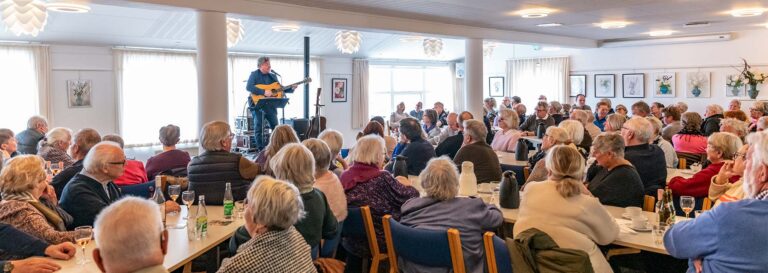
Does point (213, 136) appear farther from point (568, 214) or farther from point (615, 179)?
point (615, 179)

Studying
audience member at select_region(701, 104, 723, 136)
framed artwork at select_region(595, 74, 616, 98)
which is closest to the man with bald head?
audience member at select_region(701, 104, 723, 136)

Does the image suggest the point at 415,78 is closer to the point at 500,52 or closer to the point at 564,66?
the point at 500,52

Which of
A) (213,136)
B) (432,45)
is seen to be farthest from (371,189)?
(432,45)

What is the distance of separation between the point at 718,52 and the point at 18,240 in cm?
1306

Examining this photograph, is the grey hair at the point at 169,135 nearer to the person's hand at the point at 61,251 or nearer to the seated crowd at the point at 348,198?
the seated crowd at the point at 348,198

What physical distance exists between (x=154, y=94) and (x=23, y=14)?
6777 millimetres

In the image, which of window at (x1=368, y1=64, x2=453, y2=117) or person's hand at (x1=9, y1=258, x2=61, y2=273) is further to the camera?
window at (x1=368, y1=64, x2=453, y2=117)

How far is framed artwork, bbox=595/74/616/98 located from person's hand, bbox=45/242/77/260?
13.3 m

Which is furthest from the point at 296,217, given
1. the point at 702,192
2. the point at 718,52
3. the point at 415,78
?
the point at 415,78

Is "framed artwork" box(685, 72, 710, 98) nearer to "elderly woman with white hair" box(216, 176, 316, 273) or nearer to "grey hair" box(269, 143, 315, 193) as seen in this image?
"grey hair" box(269, 143, 315, 193)

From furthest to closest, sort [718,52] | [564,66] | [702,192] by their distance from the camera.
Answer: [564,66]
[718,52]
[702,192]

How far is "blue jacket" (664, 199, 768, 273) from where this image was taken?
2.01 metres

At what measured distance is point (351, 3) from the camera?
23.4 feet

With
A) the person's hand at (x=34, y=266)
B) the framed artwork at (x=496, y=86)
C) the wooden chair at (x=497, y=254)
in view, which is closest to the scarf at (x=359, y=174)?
the wooden chair at (x=497, y=254)
